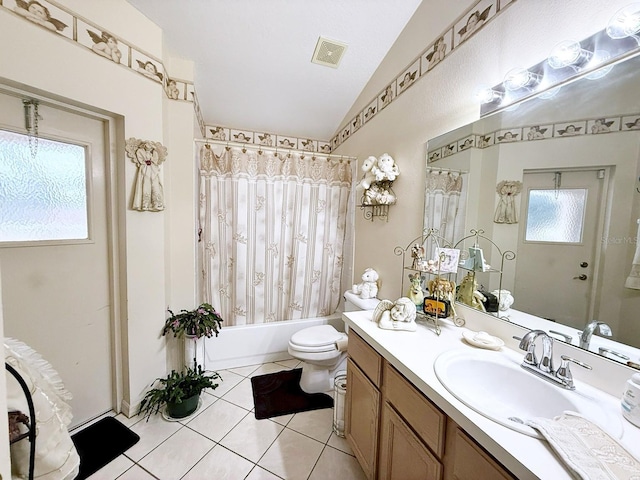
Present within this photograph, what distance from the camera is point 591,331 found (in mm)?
850

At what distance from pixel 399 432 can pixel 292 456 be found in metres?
0.79

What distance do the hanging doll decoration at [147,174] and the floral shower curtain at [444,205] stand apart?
1.68 m

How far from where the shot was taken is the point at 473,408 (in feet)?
2.34

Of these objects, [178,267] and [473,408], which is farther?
[178,267]

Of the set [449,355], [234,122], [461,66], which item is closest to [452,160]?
[461,66]

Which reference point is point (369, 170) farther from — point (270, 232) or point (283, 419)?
point (283, 419)

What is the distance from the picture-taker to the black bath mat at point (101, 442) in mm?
1329

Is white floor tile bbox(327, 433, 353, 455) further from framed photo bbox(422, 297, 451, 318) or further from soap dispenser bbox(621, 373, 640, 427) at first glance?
soap dispenser bbox(621, 373, 640, 427)

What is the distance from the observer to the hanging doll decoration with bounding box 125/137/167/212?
1529 millimetres

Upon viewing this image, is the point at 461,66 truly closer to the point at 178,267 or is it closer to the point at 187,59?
the point at 187,59

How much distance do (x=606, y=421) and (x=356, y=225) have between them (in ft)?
6.42

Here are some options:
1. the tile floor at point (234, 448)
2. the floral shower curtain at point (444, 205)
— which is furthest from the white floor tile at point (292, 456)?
the floral shower curtain at point (444, 205)

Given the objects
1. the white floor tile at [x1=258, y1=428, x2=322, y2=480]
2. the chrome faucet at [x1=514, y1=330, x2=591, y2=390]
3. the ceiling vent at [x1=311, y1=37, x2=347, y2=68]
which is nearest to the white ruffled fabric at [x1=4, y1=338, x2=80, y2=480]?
the white floor tile at [x1=258, y1=428, x2=322, y2=480]

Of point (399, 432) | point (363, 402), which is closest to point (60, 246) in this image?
point (363, 402)
